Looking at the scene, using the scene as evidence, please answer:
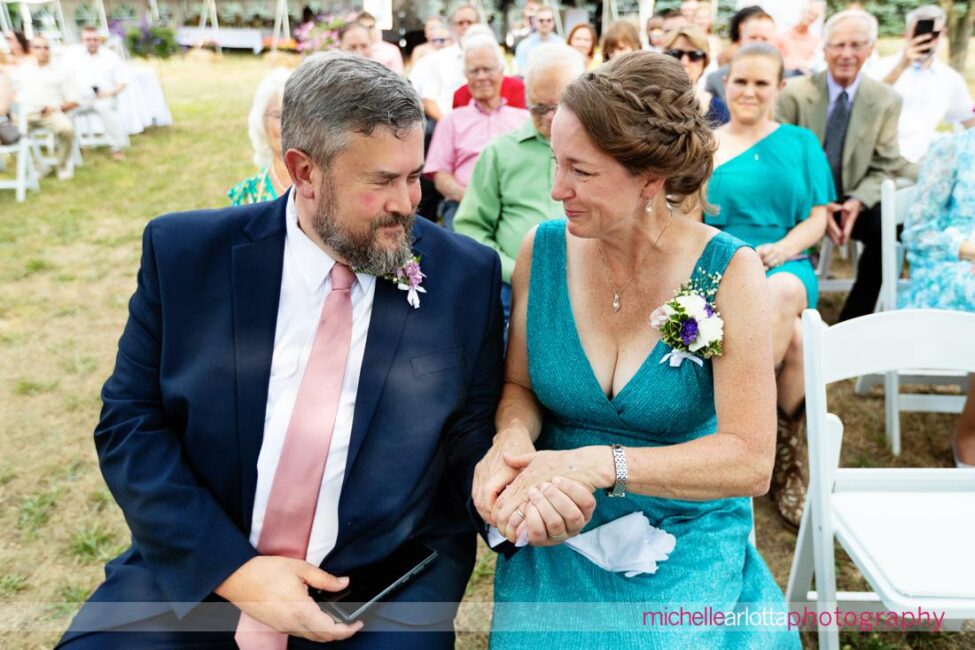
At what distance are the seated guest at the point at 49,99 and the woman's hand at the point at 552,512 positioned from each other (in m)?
10.3

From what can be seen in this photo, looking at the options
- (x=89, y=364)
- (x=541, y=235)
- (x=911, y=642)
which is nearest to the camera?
(x=541, y=235)

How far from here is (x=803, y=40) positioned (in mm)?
8492

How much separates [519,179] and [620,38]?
3.11m

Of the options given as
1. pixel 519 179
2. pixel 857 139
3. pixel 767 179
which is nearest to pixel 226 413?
pixel 519 179

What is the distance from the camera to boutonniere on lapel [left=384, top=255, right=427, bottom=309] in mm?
1909

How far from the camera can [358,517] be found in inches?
72.5

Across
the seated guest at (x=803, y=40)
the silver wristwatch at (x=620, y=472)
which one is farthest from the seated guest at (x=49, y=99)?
the silver wristwatch at (x=620, y=472)

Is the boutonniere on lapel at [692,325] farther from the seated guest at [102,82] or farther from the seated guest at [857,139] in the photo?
the seated guest at [102,82]

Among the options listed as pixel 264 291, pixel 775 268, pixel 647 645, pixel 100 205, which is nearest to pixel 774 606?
pixel 647 645

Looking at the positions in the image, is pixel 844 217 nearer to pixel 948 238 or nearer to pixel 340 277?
pixel 948 238

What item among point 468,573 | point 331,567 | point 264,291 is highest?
point 264,291

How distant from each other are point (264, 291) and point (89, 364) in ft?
12.3

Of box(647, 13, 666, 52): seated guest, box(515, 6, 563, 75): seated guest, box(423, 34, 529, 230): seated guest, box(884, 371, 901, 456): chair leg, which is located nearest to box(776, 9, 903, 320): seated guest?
box(884, 371, 901, 456): chair leg

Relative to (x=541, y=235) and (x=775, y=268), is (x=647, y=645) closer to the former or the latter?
(x=541, y=235)
